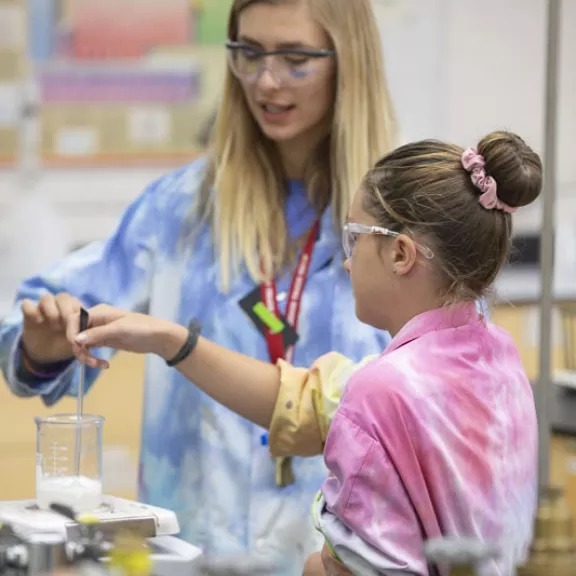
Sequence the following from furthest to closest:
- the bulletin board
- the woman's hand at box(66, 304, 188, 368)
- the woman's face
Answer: the bulletin board
the woman's face
the woman's hand at box(66, 304, 188, 368)

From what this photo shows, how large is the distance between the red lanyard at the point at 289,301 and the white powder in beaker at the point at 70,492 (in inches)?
19.4

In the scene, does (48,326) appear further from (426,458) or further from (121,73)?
(121,73)

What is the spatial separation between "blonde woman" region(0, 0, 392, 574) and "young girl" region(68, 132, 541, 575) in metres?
0.45

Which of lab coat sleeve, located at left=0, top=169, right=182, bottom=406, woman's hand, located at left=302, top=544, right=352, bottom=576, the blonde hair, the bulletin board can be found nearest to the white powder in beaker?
woman's hand, located at left=302, top=544, right=352, bottom=576

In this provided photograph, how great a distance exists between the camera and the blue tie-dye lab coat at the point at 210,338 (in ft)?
6.70

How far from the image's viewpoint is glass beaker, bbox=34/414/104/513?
1.64 meters

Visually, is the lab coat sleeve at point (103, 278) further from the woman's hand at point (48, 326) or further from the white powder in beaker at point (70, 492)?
the white powder in beaker at point (70, 492)

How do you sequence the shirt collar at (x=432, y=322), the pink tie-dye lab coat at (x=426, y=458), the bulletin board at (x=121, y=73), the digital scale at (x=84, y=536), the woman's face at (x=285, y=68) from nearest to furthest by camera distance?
the digital scale at (x=84, y=536), the pink tie-dye lab coat at (x=426, y=458), the shirt collar at (x=432, y=322), the woman's face at (x=285, y=68), the bulletin board at (x=121, y=73)

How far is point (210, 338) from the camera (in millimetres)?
2094

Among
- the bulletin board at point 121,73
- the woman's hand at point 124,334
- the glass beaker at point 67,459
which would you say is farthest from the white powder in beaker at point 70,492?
the bulletin board at point 121,73

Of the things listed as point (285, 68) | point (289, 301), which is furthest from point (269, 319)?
point (285, 68)

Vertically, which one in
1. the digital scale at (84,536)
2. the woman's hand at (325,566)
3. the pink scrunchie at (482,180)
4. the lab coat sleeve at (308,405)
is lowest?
the woman's hand at (325,566)

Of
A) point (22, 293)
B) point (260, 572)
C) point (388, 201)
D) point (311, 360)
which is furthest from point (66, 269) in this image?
point (260, 572)

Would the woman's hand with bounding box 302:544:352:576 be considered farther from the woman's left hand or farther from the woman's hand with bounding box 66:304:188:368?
the woman's hand with bounding box 66:304:188:368
